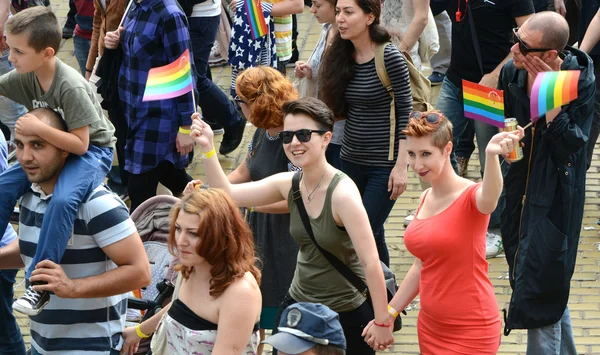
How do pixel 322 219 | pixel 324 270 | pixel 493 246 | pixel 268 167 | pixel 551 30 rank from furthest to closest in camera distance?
pixel 493 246 → pixel 268 167 → pixel 551 30 → pixel 324 270 → pixel 322 219

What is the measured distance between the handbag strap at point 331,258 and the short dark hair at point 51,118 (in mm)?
1156

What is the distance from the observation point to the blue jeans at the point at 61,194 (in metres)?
4.68

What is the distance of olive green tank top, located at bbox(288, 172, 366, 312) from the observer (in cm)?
497

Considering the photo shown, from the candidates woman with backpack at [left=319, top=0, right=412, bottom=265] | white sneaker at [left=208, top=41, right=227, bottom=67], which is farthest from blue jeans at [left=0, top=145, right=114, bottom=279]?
white sneaker at [left=208, top=41, right=227, bottom=67]

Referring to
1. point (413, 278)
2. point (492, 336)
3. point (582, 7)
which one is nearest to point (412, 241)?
point (413, 278)

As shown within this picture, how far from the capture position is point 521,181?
559 cm

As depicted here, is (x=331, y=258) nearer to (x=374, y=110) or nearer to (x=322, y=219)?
(x=322, y=219)

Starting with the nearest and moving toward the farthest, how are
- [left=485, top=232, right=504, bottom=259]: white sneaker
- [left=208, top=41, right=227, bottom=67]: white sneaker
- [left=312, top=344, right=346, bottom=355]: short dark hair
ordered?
Answer: [left=312, top=344, right=346, bottom=355]: short dark hair, [left=485, top=232, right=504, bottom=259]: white sneaker, [left=208, top=41, right=227, bottom=67]: white sneaker

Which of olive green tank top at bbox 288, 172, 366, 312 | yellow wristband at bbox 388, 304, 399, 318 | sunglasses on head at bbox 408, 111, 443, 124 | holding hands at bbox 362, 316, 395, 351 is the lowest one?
holding hands at bbox 362, 316, 395, 351

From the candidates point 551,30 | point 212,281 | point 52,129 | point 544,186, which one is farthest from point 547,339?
point 52,129

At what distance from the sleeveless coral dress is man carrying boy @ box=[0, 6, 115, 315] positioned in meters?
1.62

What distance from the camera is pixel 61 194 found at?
15.5ft

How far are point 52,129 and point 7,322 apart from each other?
152 cm

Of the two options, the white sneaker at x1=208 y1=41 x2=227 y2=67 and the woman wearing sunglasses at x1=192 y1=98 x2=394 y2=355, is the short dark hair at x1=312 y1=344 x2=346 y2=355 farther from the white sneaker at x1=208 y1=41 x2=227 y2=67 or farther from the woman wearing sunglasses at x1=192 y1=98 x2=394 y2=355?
the white sneaker at x1=208 y1=41 x2=227 y2=67
